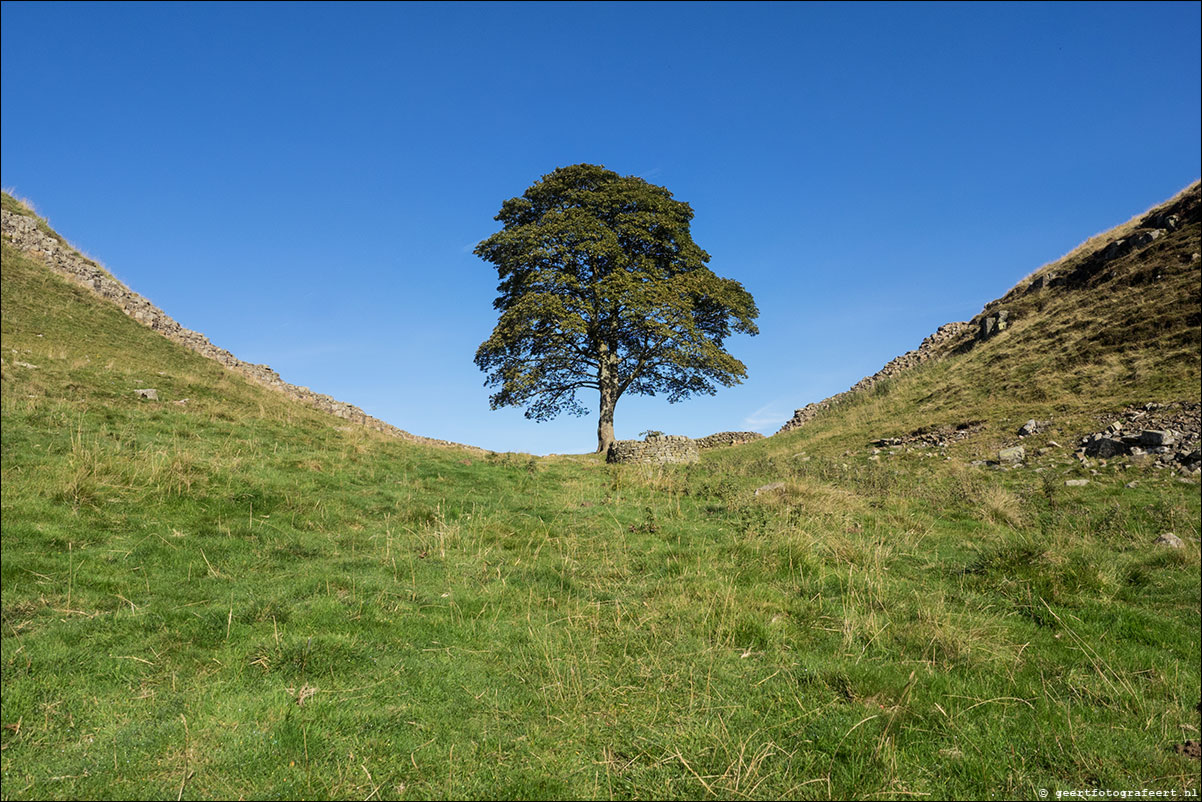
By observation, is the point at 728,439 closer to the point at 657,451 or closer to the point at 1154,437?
the point at 657,451

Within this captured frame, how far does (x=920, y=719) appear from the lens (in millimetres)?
5461

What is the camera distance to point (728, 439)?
1513 inches

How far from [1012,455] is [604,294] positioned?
57.9 feet

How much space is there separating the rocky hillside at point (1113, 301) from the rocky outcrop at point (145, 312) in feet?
84.2

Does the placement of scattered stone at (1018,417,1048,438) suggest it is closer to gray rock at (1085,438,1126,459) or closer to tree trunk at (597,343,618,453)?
gray rock at (1085,438,1126,459)

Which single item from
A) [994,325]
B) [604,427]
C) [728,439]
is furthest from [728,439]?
[994,325]

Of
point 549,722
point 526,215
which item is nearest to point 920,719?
point 549,722

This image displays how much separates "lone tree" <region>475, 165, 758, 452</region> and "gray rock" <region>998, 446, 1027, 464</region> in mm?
13887

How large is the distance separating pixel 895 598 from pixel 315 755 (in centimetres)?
706

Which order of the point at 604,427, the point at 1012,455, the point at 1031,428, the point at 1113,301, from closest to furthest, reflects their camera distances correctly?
1. the point at 1012,455
2. the point at 1031,428
3. the point at 1113,301
4. the point at 604,427

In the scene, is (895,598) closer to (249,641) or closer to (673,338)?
(249,641)

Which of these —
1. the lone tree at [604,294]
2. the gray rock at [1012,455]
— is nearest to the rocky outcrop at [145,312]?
the lone tree at [604,294]

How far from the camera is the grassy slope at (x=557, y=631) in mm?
4785

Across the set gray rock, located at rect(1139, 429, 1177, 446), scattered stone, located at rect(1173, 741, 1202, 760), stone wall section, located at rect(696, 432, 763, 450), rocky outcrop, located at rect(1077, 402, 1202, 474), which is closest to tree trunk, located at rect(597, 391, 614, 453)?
stone wall section, located at rect(696, 432, 763, 450)
